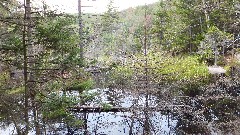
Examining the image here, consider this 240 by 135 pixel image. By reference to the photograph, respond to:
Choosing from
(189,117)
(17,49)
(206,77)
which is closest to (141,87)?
(189,117)

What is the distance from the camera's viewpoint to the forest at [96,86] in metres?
9.09

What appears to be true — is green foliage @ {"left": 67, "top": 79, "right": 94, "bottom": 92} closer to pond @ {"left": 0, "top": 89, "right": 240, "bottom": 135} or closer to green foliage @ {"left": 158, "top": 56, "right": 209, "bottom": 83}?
pond @ {"left": 0, "top": 89, "right": 240, "bottom": 135}

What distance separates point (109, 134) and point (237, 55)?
15909 mm

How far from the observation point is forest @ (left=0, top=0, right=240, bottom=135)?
9.09 m

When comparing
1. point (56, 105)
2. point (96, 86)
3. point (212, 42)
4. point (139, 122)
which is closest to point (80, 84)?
point (56, 105)

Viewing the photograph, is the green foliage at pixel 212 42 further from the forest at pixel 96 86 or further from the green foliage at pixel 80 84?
the green foliage at pixel 80 84

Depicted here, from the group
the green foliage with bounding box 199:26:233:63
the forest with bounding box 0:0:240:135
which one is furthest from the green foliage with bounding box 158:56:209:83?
the green foliage with bounding box 199:26:233:63

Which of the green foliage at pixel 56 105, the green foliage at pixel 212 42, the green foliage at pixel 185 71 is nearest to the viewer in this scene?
the green foliage at pixel 56 105

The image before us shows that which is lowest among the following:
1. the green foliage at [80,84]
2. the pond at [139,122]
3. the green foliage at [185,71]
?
the pond at [139,122]

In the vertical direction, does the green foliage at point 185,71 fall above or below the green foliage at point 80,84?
below

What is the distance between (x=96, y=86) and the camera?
21.2 meters

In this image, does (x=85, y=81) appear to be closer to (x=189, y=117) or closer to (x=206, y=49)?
(x=189, y=117)

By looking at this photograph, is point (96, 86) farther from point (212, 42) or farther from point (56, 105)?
point (56, 105)

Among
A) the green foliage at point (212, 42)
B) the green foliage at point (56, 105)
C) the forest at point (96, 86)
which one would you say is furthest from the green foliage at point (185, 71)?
the green foliage at point (56, 105)
